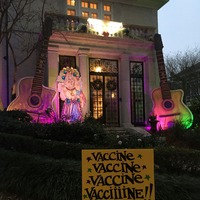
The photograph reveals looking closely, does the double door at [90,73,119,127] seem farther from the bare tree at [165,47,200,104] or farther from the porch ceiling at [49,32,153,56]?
the bare tree at [165,47,200,104]

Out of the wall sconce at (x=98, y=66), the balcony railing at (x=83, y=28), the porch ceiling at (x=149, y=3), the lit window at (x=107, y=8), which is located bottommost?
the wall sconce at (x=98, y=66)

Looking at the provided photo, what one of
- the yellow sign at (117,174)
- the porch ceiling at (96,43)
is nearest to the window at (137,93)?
the porch ceiling at (96,43)

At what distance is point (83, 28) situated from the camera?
16.1m

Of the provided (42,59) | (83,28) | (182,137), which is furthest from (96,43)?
(182,137)

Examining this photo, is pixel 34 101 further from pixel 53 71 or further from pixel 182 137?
pixel 182 137

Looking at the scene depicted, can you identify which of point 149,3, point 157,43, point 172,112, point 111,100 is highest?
point 149,3

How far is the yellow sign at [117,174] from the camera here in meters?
4.10

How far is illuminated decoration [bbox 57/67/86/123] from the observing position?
48.5 feet

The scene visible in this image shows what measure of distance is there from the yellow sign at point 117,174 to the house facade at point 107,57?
11072 millimetres

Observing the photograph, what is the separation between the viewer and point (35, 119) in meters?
13.5

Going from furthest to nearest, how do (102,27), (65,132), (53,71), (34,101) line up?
(102,27)
(53,71)
(34,101)
(65,132)

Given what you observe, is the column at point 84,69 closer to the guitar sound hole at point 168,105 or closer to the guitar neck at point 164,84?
the guitar neck at point 164,84

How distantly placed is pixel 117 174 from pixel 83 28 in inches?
501

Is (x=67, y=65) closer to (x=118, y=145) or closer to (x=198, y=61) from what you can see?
(x=118, y=145)
